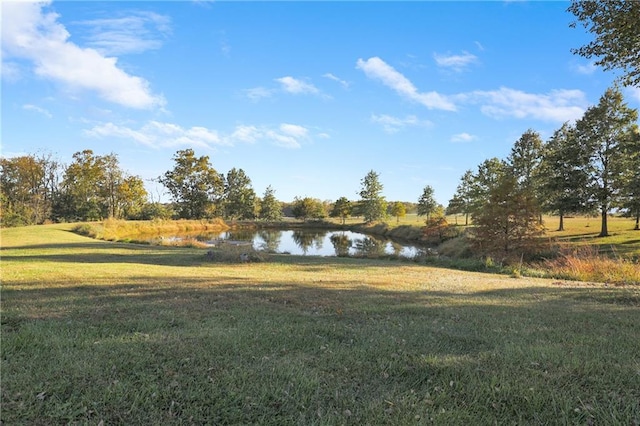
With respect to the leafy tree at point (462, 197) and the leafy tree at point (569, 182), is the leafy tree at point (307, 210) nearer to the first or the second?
the leafy tree at point (462, 197)

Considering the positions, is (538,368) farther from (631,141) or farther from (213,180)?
(213,180)

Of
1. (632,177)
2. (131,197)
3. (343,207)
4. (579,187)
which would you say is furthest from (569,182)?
(131,197)

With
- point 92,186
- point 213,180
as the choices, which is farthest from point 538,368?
point 213,180

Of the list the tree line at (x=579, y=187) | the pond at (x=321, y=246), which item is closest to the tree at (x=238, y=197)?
the pond at (x=321, y=246)

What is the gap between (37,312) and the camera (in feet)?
15.5

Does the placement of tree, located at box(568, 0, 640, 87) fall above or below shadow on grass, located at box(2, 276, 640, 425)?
above

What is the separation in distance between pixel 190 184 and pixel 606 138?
5042 cm

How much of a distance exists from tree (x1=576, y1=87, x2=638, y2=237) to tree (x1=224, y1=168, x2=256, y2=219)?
48.9 metres

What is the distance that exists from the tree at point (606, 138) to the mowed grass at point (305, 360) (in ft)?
81.5

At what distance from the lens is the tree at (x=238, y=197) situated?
62.5m

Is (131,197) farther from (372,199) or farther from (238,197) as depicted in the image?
(372,199)

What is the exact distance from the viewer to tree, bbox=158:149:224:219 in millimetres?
54625

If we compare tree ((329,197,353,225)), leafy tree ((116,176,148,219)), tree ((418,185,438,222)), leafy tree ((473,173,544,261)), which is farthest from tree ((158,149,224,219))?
leafy tree ((473,173,544,261))

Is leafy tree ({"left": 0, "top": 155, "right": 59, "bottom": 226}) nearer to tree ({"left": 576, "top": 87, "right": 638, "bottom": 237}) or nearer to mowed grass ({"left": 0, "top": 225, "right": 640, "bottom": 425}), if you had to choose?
mowed grass ({"left": 0, "top": 225, "right": 640, "bottom": 425})
